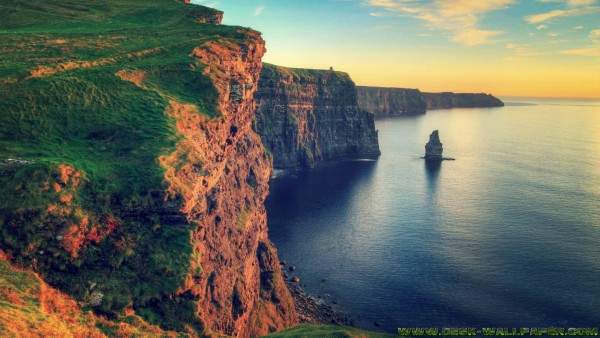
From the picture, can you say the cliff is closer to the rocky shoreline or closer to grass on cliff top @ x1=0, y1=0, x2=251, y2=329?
grass on cliff top @ x1=0, y1=0, x2=251, y2=329

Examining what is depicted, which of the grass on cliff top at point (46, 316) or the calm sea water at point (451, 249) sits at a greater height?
the grass on cliff top at point (46, 316)

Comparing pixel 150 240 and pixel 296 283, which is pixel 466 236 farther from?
pixel 150 240

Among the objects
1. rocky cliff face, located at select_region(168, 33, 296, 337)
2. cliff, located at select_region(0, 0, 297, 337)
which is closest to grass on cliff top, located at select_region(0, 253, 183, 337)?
cliff, located at select_region(0, 0, 297, 337)

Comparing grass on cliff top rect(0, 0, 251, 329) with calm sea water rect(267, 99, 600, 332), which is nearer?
grass on cliff top rect(0, 0, 251, 329)

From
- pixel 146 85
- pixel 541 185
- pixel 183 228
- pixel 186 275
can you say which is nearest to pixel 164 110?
pixel 146 85

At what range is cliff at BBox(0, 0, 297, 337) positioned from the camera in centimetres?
4272

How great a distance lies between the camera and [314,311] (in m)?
88.1

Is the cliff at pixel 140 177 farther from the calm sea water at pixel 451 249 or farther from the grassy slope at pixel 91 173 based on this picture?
the calm sea water at pixel 451 249

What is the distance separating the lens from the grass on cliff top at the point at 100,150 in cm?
4200

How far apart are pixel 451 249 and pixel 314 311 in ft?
167

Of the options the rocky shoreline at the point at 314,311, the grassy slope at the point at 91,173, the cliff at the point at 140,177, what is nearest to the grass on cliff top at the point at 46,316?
the grassy slope at the point at 91,173

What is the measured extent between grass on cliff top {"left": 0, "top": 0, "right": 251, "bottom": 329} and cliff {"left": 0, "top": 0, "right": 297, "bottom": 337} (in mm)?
159

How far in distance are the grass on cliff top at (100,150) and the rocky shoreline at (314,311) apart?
44.5m

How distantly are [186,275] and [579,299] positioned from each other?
89277 mm
